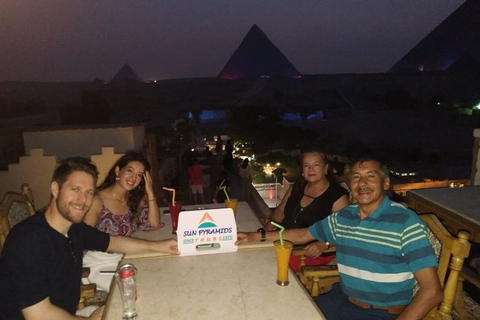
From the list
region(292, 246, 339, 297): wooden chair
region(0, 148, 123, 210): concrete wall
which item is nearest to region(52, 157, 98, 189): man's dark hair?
region(292, 246, 339, 297): wooden chair

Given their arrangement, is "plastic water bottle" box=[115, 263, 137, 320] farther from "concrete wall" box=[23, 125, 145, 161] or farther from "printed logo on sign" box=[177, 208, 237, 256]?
"concrete wall" box=[23, 125, 145, 161]

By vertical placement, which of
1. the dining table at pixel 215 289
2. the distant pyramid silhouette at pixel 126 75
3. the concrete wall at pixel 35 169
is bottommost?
the concrete wall at pixel 35 169

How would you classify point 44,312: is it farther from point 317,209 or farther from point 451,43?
point 451,43

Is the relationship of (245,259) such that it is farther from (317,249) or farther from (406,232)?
(406,232)

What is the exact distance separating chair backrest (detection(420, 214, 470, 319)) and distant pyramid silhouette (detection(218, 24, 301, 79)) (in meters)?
83.9

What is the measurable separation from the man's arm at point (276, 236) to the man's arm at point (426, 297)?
844 mm

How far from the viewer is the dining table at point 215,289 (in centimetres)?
158

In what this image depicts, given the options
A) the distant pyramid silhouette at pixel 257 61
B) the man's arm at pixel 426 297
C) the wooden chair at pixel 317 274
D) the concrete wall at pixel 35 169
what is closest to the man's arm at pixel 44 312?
the wooden chair at pixel 317 274

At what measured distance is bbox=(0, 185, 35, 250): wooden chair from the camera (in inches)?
90.4

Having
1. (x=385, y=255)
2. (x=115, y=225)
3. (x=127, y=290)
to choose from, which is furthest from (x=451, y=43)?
(x=127, y=290)

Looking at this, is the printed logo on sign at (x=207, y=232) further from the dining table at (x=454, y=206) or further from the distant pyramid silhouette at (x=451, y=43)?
the distant pyramid silhouette at (x=451, y=43)

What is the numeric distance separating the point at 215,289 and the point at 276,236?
755 millimetres

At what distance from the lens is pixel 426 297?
1757 mm

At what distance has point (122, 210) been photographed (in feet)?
9.29
